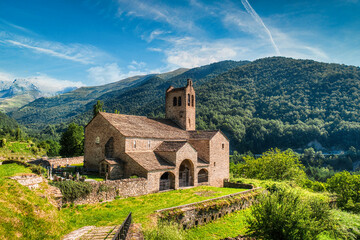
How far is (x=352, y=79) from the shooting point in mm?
145250

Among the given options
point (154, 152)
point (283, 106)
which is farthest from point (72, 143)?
point (283, 106)

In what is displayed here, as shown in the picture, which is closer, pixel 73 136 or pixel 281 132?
pixel 73 136

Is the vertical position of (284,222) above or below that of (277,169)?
above

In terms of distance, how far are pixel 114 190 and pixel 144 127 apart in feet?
40.9

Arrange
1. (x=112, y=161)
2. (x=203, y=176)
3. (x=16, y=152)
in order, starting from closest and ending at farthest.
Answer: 1. (x=112, y=161)
2. (x=203, y=176)
3. (x=16, y=152)

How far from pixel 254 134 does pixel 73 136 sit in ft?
315

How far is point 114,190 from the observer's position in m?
21.4

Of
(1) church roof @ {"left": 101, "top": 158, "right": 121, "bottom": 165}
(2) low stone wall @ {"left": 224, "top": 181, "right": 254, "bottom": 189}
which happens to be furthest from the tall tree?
(2) low stone wall @ {"left": 224, "top": 181, "right": 254, "bottom": 189}

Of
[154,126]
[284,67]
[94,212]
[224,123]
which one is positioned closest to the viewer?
[94,212]

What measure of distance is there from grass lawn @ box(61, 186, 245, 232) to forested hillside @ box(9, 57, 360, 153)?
87.6m

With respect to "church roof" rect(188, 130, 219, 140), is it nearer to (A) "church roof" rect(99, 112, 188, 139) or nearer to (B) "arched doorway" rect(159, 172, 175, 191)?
(A) "church roof" rect(99, 112, 188, 139)

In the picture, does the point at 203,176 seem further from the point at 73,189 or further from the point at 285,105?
the point at 285,105

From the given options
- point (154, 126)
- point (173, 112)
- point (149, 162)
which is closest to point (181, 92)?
point (173, 112)

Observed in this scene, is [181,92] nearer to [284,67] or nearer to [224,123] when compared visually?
[224,123]
